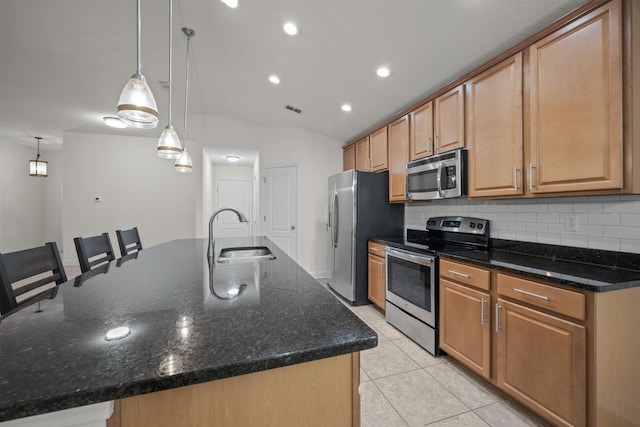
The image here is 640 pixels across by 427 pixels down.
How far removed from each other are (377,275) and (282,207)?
7.20 ft

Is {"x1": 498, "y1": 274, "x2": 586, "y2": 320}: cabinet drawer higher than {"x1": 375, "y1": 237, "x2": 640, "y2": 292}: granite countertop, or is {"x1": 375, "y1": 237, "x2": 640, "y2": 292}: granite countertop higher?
{"x1": 375, "y1": 237, "x2": 640, "y2": 292}: granite countertop

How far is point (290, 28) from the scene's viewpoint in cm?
232

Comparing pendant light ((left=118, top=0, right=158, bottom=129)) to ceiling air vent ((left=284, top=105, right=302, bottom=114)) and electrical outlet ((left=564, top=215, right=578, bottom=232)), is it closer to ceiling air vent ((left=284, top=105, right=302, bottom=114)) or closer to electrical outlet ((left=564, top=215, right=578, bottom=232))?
electrical outlet ((left=564, top=215, right=578, bottom=232))

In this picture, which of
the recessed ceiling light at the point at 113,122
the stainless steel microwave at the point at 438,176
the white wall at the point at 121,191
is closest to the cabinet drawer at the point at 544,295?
the stainless steel microwave at the point at 438,176

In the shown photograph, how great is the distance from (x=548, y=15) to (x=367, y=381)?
265 centimetres

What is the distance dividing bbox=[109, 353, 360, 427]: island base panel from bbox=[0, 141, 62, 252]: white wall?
7729 millimetres

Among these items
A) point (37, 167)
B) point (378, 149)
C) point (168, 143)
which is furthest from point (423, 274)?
point (37, 167)

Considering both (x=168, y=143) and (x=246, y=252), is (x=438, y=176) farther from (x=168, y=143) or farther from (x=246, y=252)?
(x=168, y=143)

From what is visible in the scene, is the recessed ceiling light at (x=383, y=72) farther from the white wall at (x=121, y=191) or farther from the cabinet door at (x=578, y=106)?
the white wall at (x=121, y=191)

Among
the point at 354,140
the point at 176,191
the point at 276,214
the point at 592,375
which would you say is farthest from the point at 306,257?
the point at 592,375

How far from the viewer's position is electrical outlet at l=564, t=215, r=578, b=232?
5.86ft

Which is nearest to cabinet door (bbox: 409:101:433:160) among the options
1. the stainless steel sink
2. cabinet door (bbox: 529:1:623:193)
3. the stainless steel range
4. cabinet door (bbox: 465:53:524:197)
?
cabinet door (bbox: 465:53:524:197)

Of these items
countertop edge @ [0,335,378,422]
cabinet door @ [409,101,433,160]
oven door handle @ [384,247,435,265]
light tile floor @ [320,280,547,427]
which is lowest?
light tile floor @ [320,280,547,427]

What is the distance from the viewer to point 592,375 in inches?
48.8
